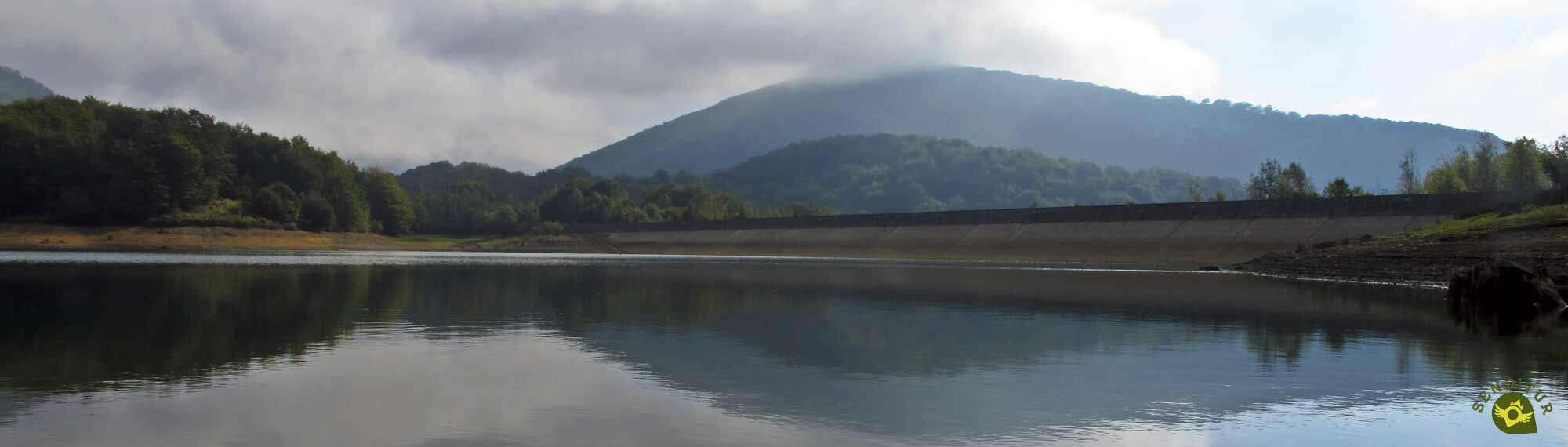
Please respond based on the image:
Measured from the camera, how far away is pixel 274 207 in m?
119

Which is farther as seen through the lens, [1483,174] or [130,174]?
[130,174]

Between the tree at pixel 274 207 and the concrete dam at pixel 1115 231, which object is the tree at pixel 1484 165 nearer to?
the concrete dam at pixel 1115 231

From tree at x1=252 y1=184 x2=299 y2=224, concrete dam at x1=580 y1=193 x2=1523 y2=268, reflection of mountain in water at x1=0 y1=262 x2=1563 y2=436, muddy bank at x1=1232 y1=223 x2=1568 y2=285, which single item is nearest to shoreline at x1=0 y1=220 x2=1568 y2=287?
muddy bank at x1=1232 y1=223 x2=1568 y2=285

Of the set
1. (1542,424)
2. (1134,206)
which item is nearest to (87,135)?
(1134,206)

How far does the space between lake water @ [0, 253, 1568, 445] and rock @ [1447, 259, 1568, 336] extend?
154 centimetres

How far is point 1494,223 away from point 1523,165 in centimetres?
5343

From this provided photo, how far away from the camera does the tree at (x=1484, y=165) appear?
94812mm

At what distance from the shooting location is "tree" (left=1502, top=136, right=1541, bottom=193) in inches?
3391

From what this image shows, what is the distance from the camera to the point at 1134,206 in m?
82.7

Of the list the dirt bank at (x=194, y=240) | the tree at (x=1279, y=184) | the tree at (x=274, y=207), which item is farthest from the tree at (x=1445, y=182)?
the tree at (x=274, y=207)

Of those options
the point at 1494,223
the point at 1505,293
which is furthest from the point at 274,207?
the point at 1505,293

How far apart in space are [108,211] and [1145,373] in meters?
117

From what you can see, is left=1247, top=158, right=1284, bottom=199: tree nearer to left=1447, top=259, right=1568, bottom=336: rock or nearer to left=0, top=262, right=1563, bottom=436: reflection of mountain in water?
left=0, top=262, right=1563, bottom=436: reflection of mountain in water

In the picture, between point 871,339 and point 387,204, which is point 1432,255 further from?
point 387,204
